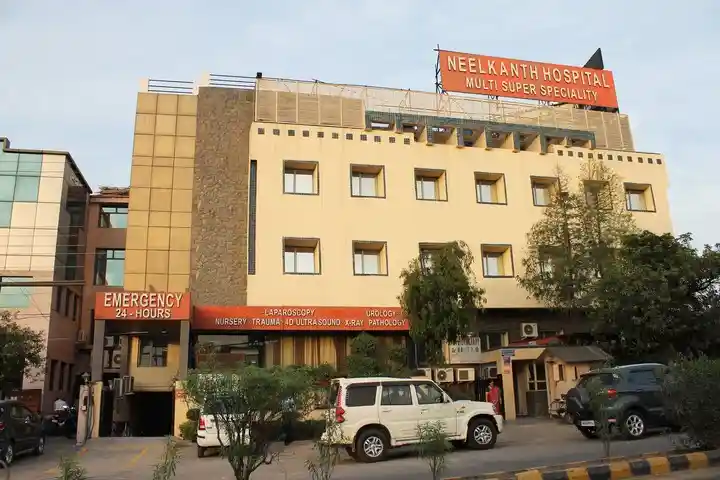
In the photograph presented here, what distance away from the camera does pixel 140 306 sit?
A: 851 inches

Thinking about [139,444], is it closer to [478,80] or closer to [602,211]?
[602,211]

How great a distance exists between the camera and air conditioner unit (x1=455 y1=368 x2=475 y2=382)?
77.2 feet

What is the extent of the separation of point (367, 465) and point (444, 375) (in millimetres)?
10151

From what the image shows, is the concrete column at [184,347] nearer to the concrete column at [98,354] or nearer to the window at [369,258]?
the concrete column at [98,354]

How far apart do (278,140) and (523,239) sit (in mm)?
11613

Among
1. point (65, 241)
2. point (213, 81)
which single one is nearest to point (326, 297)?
point (213, 81)

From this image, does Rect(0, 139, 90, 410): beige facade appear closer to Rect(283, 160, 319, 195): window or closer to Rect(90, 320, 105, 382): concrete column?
Rect(90, 320, 105, 382): concrete column

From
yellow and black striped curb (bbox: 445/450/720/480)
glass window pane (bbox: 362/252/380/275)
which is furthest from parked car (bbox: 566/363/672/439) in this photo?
glass window pane (bbox: 362/252/380/275)

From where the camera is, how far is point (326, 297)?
2538cm

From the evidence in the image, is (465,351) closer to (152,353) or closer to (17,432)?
(152,353)

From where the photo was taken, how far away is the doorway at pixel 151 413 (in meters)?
26.9

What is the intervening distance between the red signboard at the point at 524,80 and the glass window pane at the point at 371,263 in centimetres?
928

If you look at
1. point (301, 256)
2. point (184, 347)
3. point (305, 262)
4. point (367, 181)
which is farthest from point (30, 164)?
point (367, 181)

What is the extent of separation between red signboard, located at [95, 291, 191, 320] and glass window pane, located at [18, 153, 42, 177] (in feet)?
45.5
